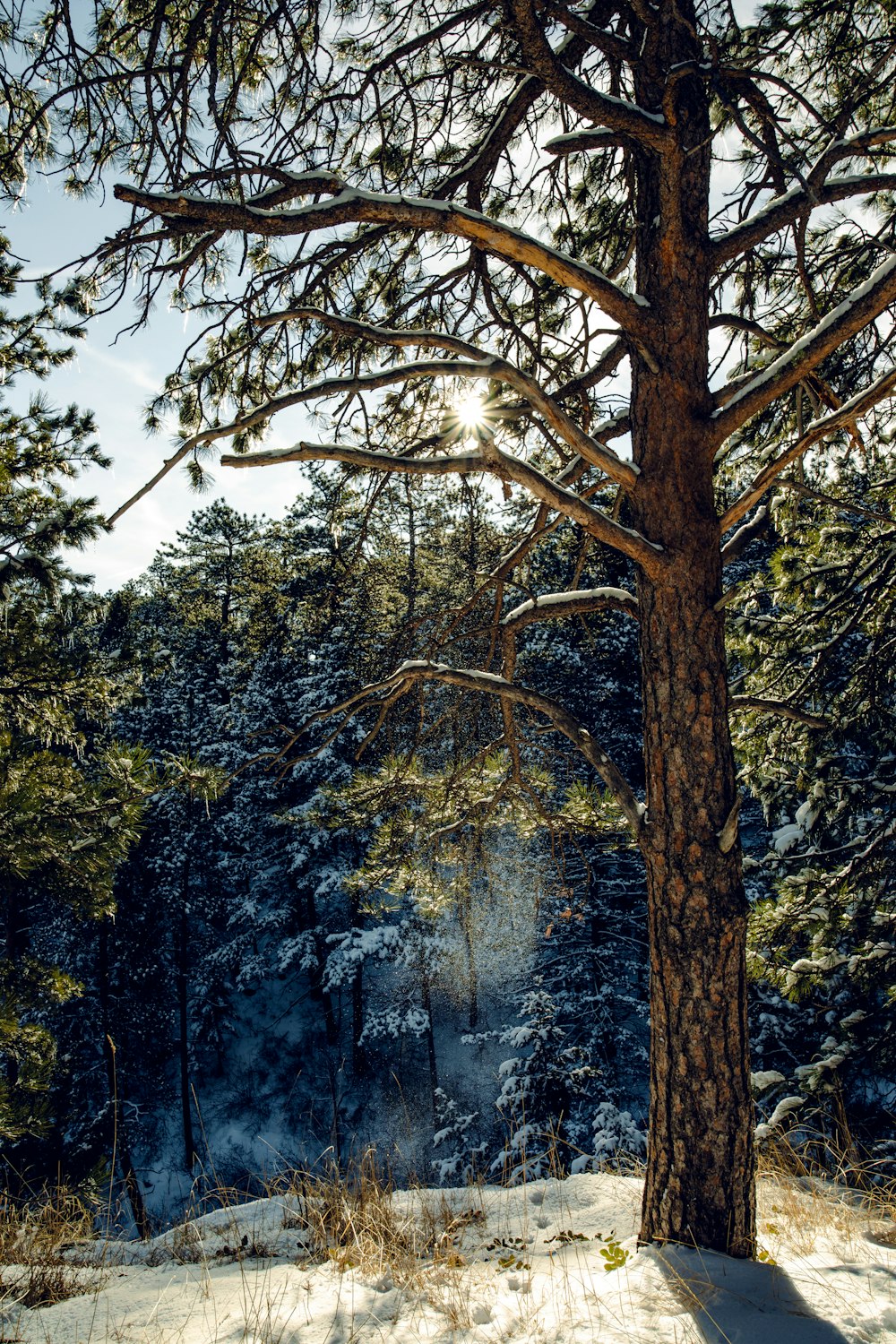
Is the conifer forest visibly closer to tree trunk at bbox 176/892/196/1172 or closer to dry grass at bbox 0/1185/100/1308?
dry grass at bbox 0/1185/100/1308

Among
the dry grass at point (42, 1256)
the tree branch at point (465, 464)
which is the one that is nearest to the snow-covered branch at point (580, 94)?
the tree branch at point (465, 464)

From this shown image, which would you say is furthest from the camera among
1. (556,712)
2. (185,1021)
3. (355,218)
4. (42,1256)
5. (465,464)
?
(185,1021)

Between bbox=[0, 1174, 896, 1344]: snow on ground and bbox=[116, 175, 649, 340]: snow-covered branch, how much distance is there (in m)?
3.46

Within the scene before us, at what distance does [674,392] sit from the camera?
2.91 metres

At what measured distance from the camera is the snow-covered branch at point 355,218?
7.29 ft

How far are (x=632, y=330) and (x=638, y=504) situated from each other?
2.25 feet

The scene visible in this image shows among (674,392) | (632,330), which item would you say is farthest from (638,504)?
(632,330)

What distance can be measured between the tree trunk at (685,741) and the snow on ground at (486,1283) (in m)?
0.29

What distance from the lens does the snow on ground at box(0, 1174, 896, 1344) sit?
7.40ft

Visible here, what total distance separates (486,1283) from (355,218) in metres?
3.97

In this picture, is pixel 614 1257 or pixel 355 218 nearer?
pixel 355 218

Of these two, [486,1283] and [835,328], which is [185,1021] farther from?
[835,328]

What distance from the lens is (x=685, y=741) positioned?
2.76m

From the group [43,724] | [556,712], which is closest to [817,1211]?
[556,712]
